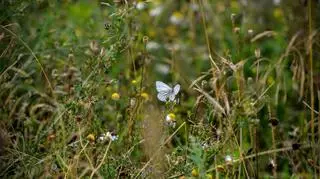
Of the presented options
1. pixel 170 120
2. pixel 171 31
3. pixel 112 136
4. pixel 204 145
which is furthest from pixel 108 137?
pixel 171 31

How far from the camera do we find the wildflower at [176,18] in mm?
4441

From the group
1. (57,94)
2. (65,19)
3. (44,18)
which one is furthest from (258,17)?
(57,94)

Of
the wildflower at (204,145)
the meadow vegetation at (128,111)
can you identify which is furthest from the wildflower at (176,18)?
the wildflower at (204,145)

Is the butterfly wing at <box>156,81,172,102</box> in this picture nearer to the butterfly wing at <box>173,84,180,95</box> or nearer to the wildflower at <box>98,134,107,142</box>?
the butterfly wing at <box>173,84,180,95</box>

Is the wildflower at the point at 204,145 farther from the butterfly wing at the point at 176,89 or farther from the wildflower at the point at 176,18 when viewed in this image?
the wildflower at the point at 176,18

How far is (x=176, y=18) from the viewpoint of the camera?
445 centimetres

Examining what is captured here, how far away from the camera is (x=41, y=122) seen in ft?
8.60

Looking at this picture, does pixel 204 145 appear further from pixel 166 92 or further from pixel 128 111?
pixel 128 111

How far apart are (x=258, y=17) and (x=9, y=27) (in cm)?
200

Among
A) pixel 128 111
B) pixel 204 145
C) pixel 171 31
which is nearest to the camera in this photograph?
pixel 204 145

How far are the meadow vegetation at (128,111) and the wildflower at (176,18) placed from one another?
0.99 meters

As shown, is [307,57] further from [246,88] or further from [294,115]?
[246,88]

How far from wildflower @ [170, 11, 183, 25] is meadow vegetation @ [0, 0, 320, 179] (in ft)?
3.24

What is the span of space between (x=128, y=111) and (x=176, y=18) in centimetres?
195
